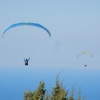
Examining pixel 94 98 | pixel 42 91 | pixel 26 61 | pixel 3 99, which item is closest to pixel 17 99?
pixel 3 99

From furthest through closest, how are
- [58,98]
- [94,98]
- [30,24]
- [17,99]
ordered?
[94,98], [17,99], [30,24], [58,98]

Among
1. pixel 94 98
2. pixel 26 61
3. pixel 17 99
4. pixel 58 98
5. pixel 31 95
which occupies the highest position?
pixel 94 98

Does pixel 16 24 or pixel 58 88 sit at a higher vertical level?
pixel 16 24

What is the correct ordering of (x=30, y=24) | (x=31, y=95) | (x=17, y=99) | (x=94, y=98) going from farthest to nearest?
1. (x=94, y=98)
2. (x=17, y=99)
3. (x=30, y=24)
4. (x=31, y=95)

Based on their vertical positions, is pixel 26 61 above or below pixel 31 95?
above

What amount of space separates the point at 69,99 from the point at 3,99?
494 ft

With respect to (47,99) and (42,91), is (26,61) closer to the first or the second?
(42,91)

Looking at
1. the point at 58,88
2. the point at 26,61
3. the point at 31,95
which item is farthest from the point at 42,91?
the point at 26,61

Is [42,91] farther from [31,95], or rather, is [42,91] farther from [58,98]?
[58,98]

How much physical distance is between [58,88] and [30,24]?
1831 centimetres

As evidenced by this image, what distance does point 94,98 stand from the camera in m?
184

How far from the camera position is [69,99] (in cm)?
1733

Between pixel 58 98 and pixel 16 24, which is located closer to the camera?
pixel 58 98

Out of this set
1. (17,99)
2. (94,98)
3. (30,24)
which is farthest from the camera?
(94,98)
